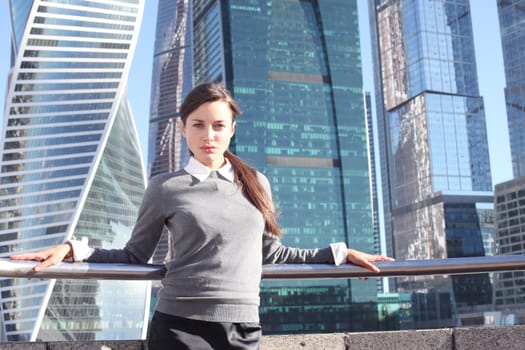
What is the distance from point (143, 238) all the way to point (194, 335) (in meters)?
0.54

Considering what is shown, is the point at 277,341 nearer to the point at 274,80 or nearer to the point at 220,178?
the point at 220,178

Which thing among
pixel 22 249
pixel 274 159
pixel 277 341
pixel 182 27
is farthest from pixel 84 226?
pixel 182 27

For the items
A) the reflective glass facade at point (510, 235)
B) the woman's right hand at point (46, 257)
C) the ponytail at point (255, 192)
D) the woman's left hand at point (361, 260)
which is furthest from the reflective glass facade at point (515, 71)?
the woman's right hand at point (46, 257)

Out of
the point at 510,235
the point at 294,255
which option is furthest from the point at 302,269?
the point at 510,235

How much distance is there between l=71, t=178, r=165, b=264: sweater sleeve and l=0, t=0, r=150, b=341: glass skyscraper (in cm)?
7525

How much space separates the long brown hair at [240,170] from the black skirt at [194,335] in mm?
515

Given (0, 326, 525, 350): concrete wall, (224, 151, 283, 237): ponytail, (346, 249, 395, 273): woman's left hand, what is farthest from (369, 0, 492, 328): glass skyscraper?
(224, 151, 283, 237): ponytail

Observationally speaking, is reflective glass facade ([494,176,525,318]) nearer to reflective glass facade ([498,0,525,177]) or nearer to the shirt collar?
reflective glass facade ([498,0,525,177])

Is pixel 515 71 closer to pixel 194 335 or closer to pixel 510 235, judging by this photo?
pixel 510 235

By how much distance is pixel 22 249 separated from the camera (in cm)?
7975

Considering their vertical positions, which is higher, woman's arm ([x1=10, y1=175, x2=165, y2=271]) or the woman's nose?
the woman's nose

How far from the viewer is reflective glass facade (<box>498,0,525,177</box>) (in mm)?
100750

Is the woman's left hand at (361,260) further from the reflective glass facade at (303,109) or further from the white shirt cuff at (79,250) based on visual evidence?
the reflective glass facade at (303,109)

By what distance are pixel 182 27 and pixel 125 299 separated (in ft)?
375
